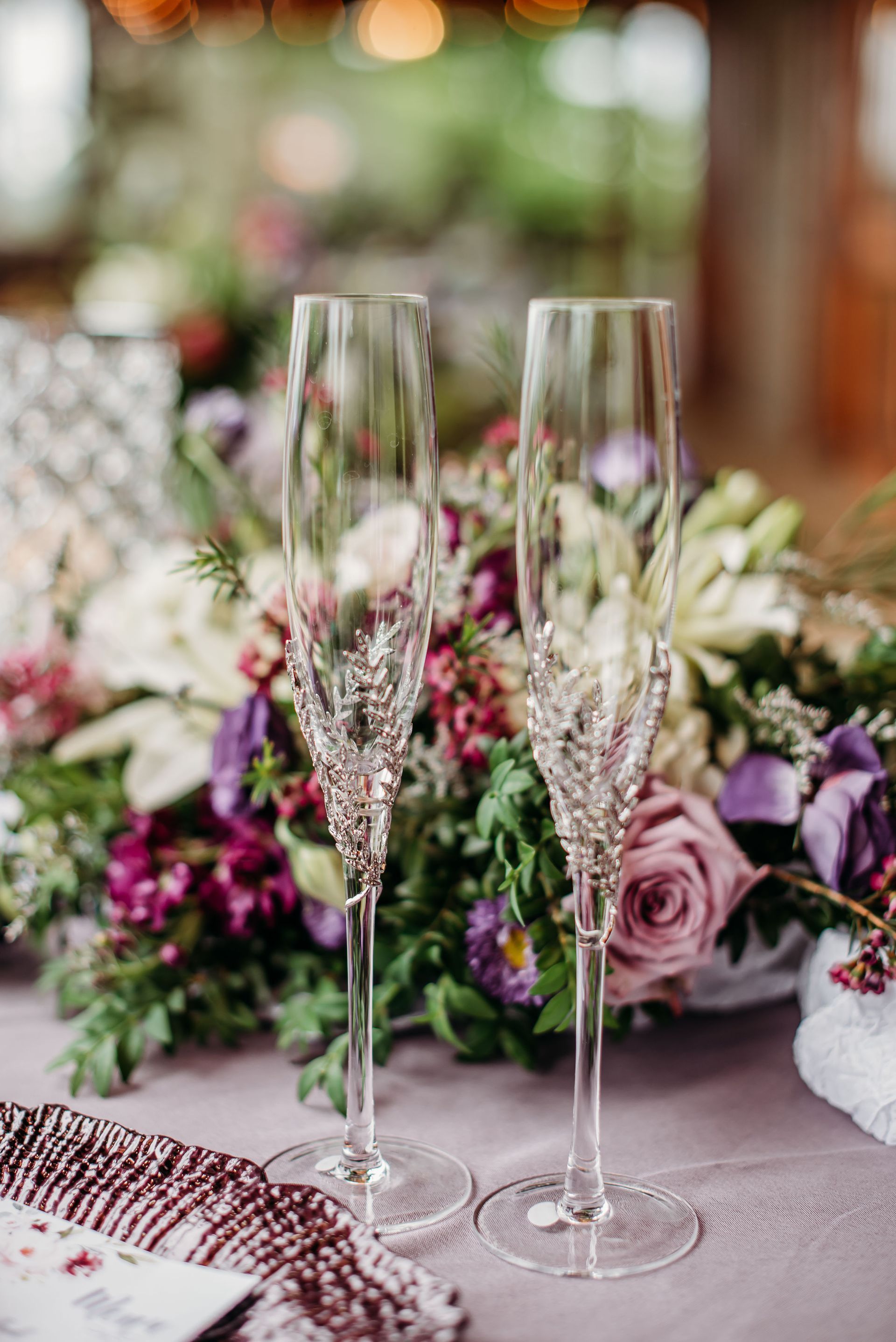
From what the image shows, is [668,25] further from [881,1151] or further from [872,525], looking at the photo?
[881,1151]

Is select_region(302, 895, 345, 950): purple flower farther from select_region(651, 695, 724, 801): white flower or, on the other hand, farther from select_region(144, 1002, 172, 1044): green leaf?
select_region(651, 695, 724, 801): white flower

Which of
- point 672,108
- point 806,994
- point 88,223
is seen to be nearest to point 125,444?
point 806,994

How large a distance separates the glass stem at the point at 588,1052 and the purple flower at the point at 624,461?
20cm

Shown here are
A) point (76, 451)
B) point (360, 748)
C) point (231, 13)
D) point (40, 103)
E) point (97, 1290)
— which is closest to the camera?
point (97, 1290)

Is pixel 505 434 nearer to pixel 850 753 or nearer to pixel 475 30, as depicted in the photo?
pixel 850 753

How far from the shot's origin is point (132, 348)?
116 centimetres

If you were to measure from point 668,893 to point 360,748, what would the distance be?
0.74ft

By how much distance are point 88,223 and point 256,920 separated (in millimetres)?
6083

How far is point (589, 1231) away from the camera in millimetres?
658

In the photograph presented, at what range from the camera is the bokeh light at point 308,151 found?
25.1 feet

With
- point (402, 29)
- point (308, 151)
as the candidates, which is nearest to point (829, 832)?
point (402, 29)

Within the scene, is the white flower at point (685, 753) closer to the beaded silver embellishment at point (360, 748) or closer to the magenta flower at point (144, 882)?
the beaded silver embellishment at point (360, 748)

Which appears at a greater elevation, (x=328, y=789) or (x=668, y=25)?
(x=668, y=25)

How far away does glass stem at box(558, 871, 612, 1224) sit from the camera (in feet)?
2.15
